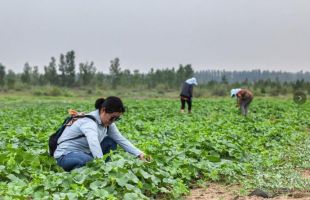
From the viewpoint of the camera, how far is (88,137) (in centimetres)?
610

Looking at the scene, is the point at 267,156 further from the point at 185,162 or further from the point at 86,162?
the point at 86,162

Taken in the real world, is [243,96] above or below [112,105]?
below

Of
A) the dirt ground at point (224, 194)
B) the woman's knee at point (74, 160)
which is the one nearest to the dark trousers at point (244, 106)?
the dirt ground at point (224, 194)

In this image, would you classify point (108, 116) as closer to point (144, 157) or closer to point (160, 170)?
point (144, 157)

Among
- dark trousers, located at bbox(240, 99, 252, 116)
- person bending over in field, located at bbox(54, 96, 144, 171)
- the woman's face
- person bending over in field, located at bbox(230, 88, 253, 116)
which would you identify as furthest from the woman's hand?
dark trousers, located at bbox(240, 99, 252, 116)

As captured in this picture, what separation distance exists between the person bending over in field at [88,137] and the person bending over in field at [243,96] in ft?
38.9

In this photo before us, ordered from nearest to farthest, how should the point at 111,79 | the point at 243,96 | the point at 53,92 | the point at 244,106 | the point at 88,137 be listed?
the point at 88,137, the point at 243,96, the point at 244,106, the point at 53,92, the point at 111,79

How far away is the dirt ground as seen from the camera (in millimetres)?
5672

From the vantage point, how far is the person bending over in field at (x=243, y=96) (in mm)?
18047

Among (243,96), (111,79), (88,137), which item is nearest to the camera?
(88,137)

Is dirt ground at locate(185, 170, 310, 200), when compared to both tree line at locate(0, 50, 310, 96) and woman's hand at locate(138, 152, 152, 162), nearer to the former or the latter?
woman's hand at locate(138, 152, 152, 162)

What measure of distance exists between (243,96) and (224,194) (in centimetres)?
1234

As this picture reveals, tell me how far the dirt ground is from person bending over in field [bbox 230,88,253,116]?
37.5 feet

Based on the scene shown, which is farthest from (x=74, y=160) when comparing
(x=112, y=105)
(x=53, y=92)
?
(x=53, y=92)
